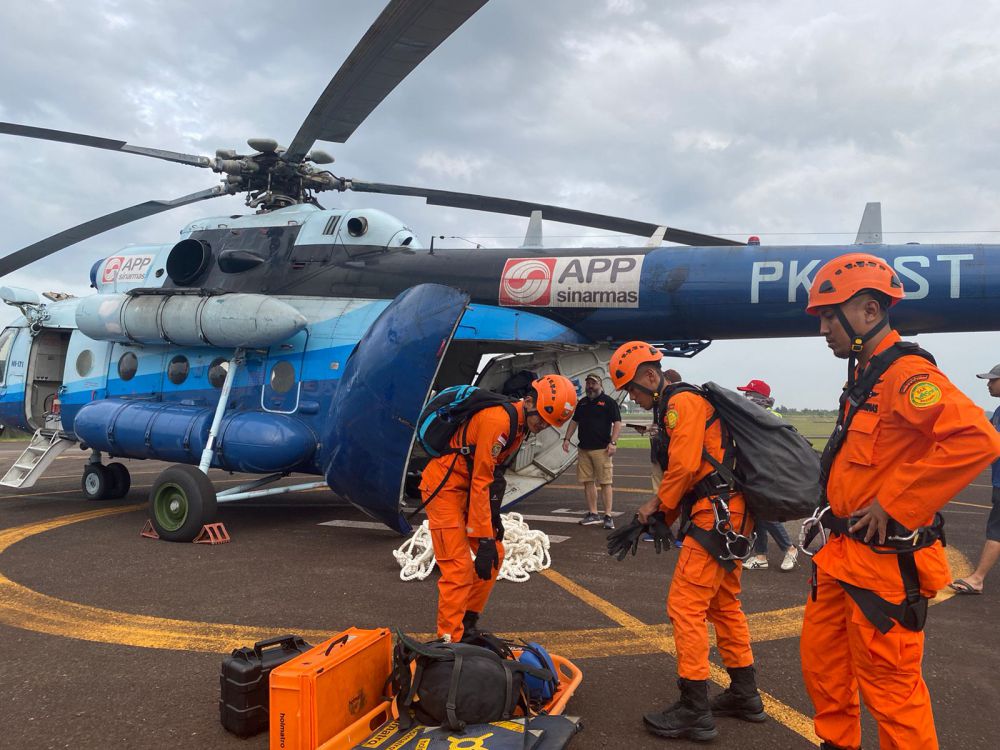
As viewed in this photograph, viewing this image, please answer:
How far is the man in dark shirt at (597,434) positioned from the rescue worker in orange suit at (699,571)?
483 cm

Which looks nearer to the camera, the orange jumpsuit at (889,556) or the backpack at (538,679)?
the orange jumpsuit at (889,556)

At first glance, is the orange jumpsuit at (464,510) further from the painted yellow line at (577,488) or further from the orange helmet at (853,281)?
the painted yellow line at (577,488)

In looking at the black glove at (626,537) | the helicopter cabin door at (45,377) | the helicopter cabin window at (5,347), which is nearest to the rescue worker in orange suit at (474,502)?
the black glove at (626,537)

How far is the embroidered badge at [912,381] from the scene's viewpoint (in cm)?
244

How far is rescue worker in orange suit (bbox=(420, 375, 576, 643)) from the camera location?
3947 mm

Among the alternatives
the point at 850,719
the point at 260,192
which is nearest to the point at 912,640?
the point at 850,719

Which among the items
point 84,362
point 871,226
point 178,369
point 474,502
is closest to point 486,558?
point 474,502

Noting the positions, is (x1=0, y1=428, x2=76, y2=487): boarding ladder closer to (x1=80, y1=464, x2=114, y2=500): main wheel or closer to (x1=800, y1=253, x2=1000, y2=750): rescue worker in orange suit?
(x1=80, y1=464, x2=114, y2=500): main wheel

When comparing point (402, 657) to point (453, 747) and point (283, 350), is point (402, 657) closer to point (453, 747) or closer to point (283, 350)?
point (453, 747)

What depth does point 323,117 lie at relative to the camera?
7602mm

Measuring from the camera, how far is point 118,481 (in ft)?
35.6

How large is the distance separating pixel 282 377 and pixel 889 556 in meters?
7.62

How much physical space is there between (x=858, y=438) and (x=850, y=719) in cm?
116

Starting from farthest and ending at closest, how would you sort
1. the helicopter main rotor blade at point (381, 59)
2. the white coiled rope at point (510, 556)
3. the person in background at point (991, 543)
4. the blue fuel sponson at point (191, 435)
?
the blue fuel sponson at point (191, 435)
the white coiled rope at point (510, 556)
the person in background at point (991, 543)
the helicopter main rotor blade at point (381, 59)
